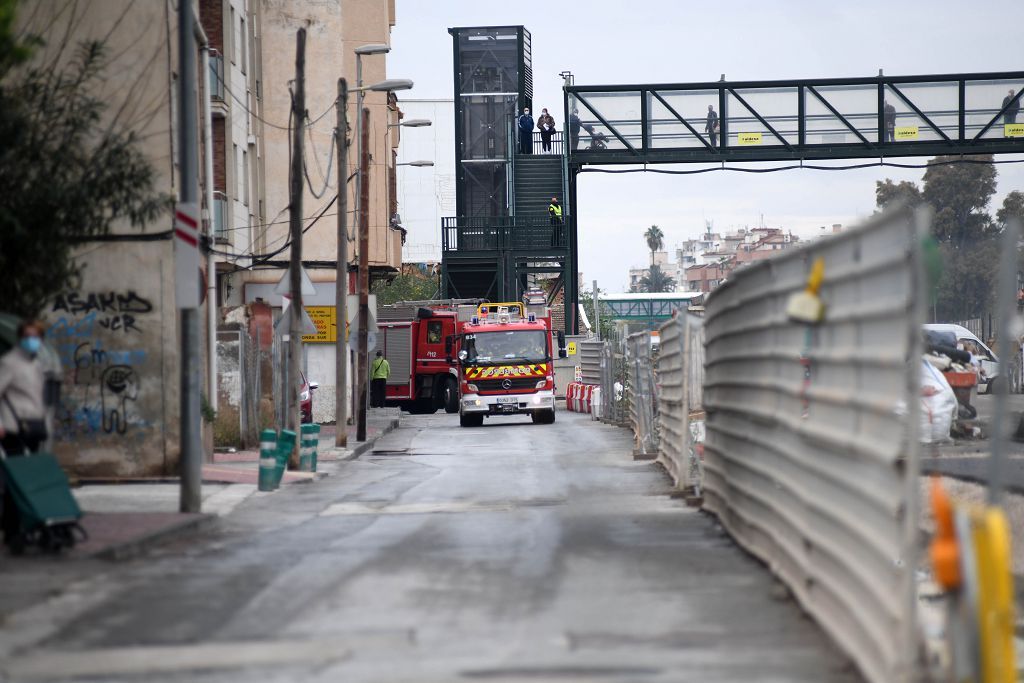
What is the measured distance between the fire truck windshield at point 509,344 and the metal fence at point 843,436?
3096 centimetres

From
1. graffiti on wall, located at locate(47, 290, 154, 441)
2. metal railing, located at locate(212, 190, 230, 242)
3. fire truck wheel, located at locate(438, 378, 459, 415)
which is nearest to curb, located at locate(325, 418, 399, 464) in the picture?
metal railing, located at locate(212, 190, 230, 242)

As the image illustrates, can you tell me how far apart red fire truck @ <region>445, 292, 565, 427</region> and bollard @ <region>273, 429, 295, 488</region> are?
63.4ft

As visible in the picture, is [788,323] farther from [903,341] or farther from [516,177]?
[516,177]

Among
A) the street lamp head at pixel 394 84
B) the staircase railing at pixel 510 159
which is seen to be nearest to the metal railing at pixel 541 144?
the staircase railing at pixel 510 159

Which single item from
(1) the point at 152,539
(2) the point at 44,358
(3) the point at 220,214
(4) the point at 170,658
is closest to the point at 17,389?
(2) the point at 44,358

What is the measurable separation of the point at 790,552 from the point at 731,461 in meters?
3.65

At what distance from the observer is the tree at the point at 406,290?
325ft

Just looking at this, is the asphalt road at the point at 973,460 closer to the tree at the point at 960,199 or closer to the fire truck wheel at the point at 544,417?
the fire truck wheel at the point at 544,417

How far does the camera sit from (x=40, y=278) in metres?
15.1

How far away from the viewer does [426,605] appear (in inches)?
374

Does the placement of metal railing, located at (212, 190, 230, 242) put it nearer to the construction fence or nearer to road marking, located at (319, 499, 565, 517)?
road marking, located at (319, 499, 565, 517)

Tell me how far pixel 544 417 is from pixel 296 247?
19.7 m

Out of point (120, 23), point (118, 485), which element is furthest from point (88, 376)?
point (120, 23)

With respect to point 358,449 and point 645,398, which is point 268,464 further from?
point 358,449
